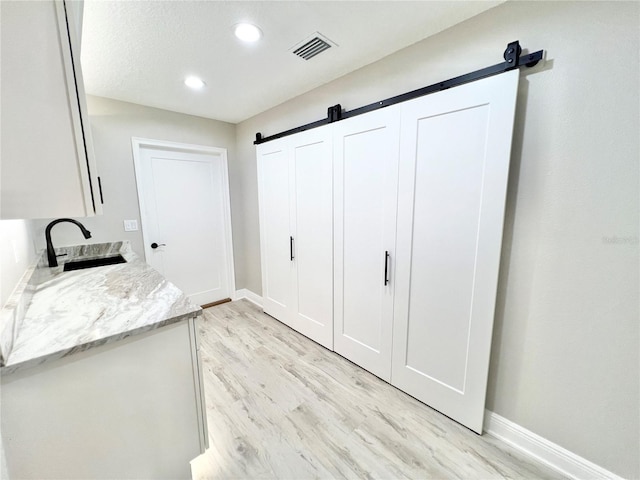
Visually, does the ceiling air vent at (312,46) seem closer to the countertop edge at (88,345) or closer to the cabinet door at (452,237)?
the cabinet door at (452,237)

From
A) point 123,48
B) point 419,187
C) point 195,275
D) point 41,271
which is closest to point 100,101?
point 123,48

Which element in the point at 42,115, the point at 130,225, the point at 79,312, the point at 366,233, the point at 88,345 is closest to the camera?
the point at 42,115

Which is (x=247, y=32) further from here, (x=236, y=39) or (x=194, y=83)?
(x=194, y=83)

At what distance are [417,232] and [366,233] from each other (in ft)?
1.36

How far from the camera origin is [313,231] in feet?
8.07

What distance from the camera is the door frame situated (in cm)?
278

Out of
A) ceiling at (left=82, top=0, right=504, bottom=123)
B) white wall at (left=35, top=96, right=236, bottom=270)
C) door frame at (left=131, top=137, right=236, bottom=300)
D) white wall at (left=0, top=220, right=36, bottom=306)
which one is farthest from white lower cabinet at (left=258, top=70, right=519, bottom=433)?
white wall at (left=0, top=220, right=36, bottom=306)

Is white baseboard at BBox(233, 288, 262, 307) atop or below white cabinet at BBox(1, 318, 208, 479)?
below

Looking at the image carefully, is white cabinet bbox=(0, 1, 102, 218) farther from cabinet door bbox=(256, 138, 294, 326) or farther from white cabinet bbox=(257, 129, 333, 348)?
cabinet door bbox=(256, 138, 294, 326)

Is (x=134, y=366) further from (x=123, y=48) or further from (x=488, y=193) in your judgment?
(x=123, y=48)

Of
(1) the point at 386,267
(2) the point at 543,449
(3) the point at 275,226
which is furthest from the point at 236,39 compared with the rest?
(2) the point at 543,449

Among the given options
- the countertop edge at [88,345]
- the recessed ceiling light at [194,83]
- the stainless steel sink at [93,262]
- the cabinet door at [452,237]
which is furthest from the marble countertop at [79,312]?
the recessed ceiling light at [194,83]

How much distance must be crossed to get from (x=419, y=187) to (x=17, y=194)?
5.88 feet

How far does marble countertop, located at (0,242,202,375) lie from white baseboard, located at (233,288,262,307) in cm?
188
